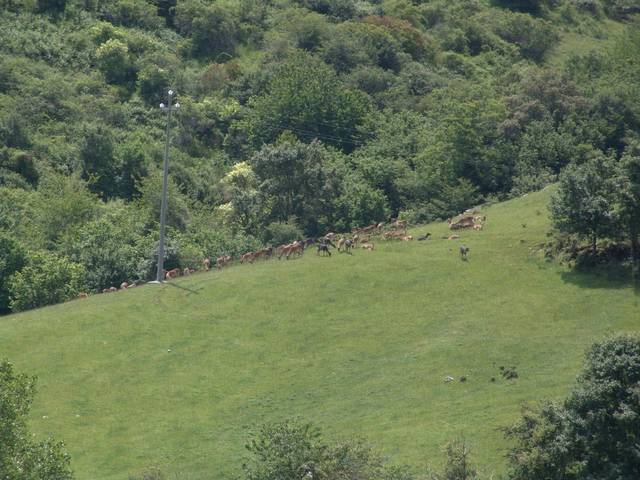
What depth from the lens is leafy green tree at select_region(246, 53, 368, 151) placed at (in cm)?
11619

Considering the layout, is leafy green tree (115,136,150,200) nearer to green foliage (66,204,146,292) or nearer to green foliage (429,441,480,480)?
green foliage (66,204,146,292)

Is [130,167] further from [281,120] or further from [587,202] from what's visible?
[587,202]

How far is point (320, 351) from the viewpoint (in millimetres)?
63156

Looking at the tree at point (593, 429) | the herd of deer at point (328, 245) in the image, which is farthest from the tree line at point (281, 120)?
the tree at point (593, 429)

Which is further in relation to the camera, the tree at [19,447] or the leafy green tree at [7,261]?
the leafy green tree at [7,261]

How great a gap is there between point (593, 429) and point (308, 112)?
75121mm

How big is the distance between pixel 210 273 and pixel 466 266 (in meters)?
14.1

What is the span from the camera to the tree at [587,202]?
68.5 m

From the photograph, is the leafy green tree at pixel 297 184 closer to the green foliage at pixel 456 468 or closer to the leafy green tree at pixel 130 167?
the leafy green tree at pixel 130 167

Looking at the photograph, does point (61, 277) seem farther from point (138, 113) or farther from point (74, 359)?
point (138, 113)

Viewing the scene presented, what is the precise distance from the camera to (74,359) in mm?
62562

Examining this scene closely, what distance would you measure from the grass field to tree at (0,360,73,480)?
11646mm

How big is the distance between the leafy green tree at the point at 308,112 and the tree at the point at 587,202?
1853 inches

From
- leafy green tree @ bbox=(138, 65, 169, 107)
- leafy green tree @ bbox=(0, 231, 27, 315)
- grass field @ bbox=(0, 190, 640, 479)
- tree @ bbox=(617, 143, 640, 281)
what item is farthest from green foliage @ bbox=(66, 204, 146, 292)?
leafy green tree @ bbox=(138, 65, 169, 107)
